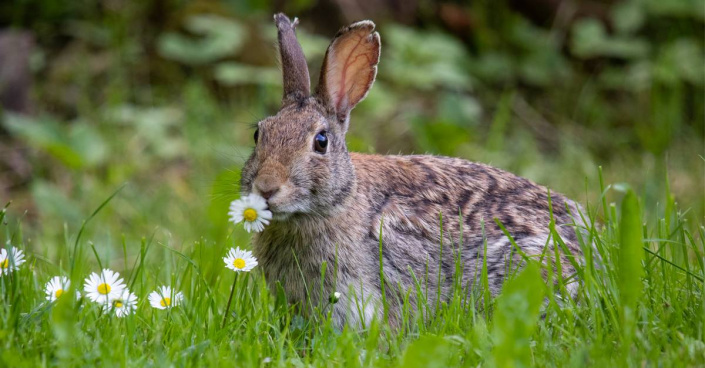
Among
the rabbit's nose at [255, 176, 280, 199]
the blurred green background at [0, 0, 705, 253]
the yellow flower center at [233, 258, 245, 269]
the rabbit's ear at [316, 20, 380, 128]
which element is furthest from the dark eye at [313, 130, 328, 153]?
the blurred green background at [0, 0, 705, 253]

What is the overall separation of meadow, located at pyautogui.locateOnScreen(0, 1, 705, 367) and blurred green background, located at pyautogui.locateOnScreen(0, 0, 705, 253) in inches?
0.9

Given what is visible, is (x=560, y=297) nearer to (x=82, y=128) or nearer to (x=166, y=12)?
(x=82, y=128)

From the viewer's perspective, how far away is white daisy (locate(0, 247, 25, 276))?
2961 mm

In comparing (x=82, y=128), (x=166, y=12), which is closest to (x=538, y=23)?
(x=166, y=12)

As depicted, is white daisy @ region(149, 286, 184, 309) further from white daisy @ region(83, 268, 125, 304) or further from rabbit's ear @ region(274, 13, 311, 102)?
rabbit's ear @ region(274, 13, 311, 102)

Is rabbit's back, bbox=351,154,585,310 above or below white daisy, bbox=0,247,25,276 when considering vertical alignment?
above

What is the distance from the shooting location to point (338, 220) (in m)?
3.65

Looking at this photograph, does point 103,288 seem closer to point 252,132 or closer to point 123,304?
point 123,304

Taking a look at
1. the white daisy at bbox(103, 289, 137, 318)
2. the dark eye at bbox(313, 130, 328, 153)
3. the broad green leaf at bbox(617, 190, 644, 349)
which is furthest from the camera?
the dark eye at bbox(313, 130, 328, 153)

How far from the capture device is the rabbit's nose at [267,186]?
129 inches

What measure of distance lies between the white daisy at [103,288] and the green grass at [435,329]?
6cm

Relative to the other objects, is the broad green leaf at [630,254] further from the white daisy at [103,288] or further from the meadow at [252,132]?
the white daisy at [103,288]

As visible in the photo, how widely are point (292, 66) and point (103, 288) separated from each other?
1.33 meters

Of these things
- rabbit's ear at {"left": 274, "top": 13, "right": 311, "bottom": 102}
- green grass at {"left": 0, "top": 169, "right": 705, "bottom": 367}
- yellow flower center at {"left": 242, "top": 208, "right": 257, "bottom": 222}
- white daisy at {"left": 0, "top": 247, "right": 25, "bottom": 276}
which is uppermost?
rabbit's ear at {"left": 274, "top": 13, "right": 311, "bottom": 102}
